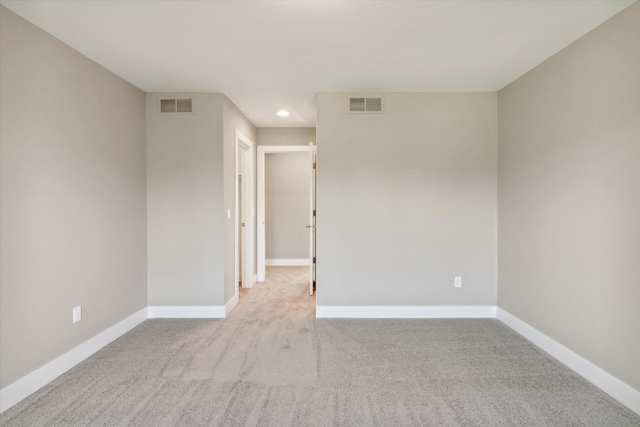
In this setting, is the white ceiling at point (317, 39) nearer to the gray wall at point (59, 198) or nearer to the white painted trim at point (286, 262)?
the gray wall at point (59, 198)

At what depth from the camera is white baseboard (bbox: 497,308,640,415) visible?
7.11 ft

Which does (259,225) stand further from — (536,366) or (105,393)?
(536,366)

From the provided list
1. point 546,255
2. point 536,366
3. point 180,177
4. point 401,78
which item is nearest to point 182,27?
point 180,177

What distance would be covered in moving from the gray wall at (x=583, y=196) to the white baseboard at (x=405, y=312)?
39cm

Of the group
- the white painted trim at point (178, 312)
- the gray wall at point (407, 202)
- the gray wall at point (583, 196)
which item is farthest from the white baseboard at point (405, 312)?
the white painted trim at point (178, 312)

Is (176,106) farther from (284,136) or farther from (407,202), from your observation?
(407,202)

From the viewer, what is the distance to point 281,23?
236cm

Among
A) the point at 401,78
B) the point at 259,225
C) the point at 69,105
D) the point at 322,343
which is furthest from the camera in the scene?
the point at 259,225

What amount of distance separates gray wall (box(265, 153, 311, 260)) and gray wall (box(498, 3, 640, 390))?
4311 millimetres

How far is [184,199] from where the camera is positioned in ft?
12.7

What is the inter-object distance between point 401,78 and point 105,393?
3589mm

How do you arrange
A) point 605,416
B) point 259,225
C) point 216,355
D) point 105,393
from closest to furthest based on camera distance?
point 605,416 → point 105,393 → point 216,355 → point 259,225

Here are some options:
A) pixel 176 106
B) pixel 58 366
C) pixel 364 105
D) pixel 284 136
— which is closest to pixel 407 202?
pixel 364 105

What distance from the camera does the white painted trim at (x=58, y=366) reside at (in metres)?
2.17
